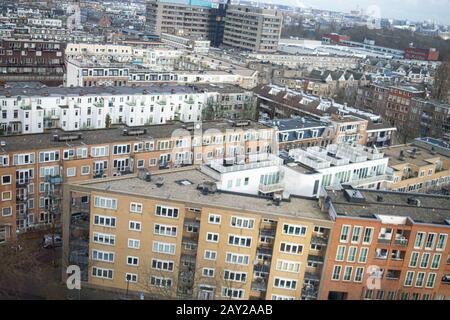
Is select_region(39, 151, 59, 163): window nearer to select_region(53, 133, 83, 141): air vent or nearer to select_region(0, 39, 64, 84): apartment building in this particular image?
select_region(53, 133, 83, 141): air vent

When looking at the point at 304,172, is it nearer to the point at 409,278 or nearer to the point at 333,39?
the point at 409,278

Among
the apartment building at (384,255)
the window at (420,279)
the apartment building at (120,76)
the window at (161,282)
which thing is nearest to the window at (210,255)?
the window at (161,282)

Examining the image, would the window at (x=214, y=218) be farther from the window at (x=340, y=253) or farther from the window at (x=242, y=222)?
the window at (x=340, y=253)

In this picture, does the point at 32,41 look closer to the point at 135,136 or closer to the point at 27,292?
the point at 135,136

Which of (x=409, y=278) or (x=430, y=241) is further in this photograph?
(x=409, y=278)

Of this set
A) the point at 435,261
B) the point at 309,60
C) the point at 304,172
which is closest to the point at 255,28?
the point at 309,60
